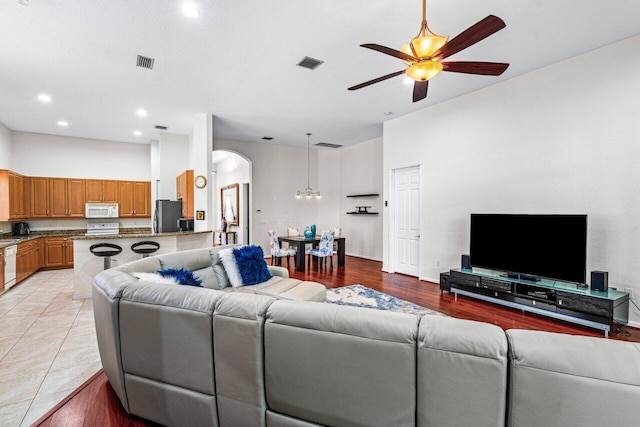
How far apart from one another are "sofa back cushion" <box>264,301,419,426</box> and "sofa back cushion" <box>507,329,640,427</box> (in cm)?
38

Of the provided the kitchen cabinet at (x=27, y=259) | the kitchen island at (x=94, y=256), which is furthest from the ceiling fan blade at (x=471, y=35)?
the kitchen cabinet at (x=27, y=259)

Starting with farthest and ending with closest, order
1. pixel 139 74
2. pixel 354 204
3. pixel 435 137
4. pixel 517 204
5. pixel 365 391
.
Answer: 1. pixel 354 204
2. pixel 435 137
3. pixel 517 204
4. pixel 139 74
5. pixel 365 391

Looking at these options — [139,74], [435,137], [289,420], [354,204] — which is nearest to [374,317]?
[289,420]

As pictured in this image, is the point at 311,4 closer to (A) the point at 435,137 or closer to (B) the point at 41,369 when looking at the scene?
(A) the point at 435,137

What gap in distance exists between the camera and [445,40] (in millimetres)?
2328

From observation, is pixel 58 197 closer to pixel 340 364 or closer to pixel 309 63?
pixel 309 63

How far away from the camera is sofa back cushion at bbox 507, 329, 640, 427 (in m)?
0.99

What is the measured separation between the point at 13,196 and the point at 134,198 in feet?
7.32

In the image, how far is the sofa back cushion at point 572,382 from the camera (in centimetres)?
99

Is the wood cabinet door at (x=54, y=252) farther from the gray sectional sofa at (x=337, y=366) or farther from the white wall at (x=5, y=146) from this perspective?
the gray sectional sofa at (x=337, y=366)

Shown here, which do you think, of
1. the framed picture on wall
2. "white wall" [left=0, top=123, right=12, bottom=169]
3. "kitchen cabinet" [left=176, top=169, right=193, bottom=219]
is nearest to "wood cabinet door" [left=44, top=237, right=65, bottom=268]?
"white wall" [left=0, top=123, right=12, bottom=169]

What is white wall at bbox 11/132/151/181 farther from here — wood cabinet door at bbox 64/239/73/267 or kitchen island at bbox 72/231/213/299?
kitchen island at bbox 72/231/213/299

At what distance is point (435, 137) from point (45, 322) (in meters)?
6.33

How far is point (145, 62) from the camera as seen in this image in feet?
12.4
